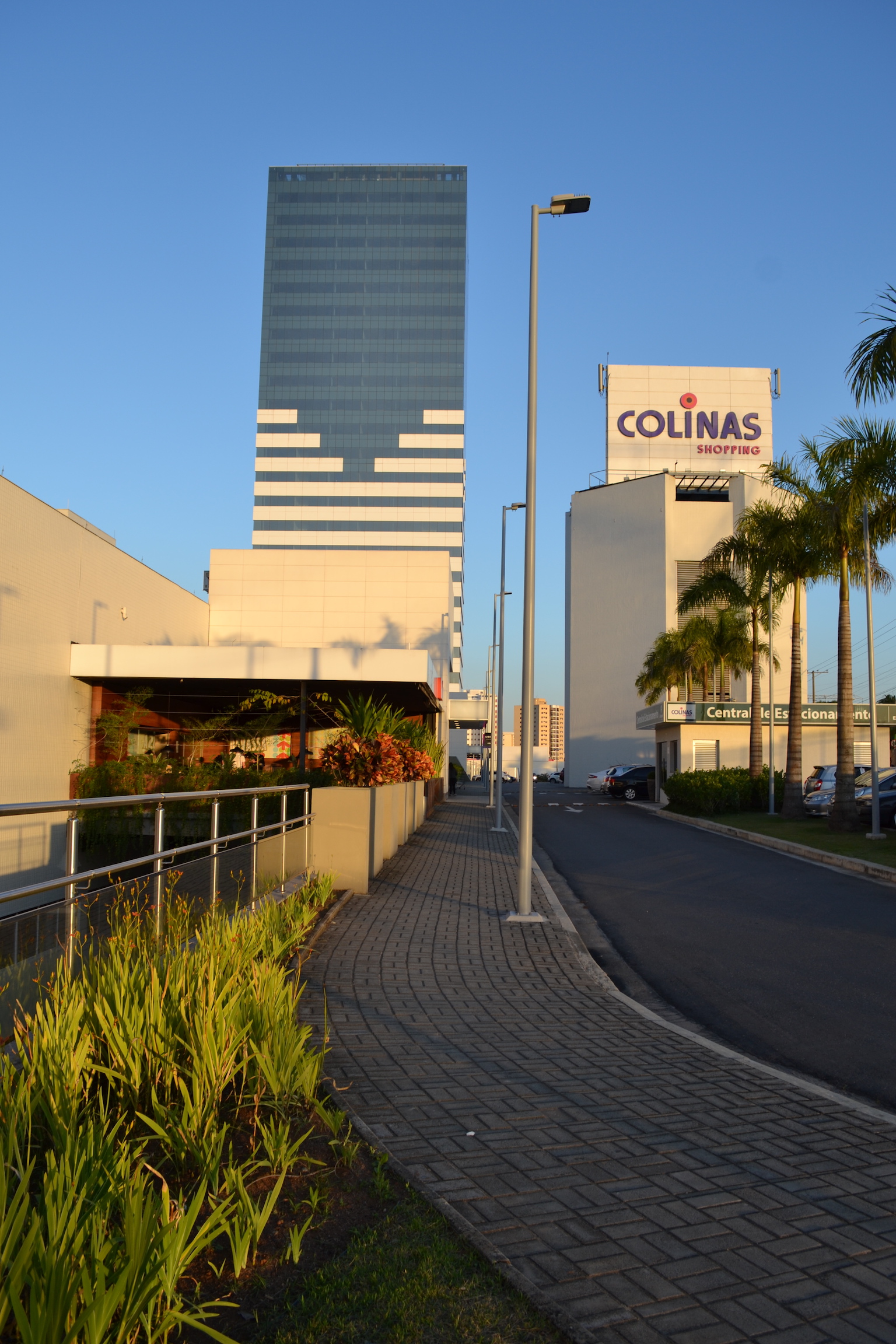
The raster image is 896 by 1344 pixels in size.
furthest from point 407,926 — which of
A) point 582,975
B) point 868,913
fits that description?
point 868,913

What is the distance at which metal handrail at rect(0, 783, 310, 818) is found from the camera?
421cm

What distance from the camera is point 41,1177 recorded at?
3.67 meters

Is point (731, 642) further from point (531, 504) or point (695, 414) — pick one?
point (531, 504)

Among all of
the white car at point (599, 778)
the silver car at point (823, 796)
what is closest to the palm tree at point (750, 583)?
the silver car at point (823, 796)

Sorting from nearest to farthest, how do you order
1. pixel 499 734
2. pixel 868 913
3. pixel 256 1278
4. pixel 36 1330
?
pixel 36 1330
pixel 256 1278
pixel 868 913
pixel 499 734

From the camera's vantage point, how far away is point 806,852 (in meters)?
20.1

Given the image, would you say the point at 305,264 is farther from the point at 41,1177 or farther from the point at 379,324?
the point at 41,1177

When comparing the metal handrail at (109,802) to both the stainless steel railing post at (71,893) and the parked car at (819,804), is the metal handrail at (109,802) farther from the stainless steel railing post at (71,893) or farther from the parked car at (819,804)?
the parked car at (819,804)

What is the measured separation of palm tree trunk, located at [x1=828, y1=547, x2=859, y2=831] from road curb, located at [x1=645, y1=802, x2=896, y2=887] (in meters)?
2.03

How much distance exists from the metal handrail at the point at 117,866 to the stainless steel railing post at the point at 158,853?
0.02m

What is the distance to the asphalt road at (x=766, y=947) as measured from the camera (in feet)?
21.9

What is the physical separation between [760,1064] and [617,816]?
2898 cm

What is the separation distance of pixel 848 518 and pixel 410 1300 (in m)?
24.9

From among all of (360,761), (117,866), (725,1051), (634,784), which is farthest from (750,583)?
(117,866)
